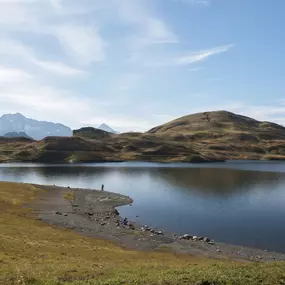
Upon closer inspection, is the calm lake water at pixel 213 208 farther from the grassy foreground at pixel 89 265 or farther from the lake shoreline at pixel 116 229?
the grassy foreground at pixel 89 265

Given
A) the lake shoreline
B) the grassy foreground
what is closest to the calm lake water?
the lake shoreline

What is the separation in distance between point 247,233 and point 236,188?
2380 inches

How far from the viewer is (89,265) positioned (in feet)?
107

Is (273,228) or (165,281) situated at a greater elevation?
(165,281)

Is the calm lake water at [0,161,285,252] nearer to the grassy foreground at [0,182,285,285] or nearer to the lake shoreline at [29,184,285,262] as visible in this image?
the lake shoreline at [29,184,285,262]

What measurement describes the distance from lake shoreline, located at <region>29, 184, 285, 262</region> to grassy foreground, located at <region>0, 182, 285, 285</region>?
3821 millimetres

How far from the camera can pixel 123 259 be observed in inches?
1576

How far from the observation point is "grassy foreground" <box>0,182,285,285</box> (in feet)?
75.2

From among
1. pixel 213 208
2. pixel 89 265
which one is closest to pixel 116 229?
pixel 89 265

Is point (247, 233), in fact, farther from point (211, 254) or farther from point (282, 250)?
point (211, 254)

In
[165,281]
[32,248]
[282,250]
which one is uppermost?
[165,281]

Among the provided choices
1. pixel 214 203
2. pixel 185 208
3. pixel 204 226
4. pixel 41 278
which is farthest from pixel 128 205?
pixel 41 278

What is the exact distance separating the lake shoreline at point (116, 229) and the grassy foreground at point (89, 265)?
12.5ft

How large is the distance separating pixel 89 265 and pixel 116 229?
3087 centimetres
